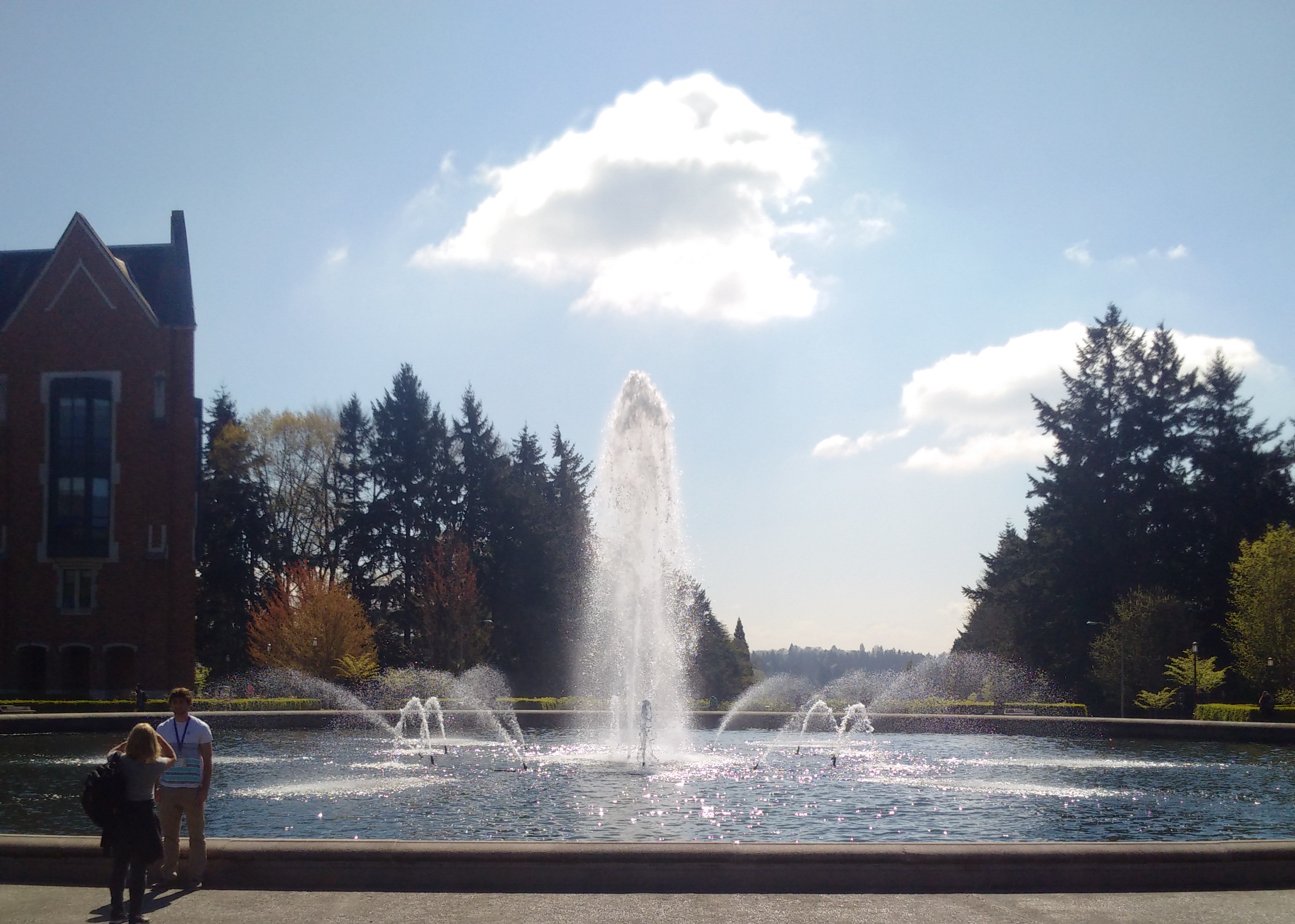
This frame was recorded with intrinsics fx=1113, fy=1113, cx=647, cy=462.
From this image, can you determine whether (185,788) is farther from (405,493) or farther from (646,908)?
(405,493)

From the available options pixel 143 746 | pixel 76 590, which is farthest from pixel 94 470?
pixel 143 746

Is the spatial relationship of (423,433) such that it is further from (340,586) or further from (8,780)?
(8,780)

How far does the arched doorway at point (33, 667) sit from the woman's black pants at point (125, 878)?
154 feet

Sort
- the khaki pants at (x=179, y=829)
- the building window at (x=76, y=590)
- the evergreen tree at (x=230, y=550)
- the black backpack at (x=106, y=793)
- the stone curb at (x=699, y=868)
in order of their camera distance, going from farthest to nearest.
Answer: the evergreen tree at (x=230, y=550)
the building window at (x=76, y=590)
the khaki pants at (x=179, y=829)
the stone curb at (x=699, y=868)
the black backpack at (x=106, y=793)

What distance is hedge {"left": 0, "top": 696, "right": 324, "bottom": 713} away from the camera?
38844 mm

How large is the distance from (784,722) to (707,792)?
64.9 ft

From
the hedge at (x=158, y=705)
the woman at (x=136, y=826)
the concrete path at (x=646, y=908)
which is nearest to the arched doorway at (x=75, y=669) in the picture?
the hedge at (x=158, y=705)

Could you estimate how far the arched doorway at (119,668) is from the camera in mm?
48906

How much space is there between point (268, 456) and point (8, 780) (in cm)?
4968

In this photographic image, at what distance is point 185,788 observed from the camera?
9.44 metres

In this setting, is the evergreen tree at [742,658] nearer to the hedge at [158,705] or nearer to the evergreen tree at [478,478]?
the evergreen tree at [478,478]

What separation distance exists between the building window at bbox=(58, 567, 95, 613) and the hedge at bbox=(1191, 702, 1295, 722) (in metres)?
45.1

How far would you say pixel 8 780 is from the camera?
68.1 feet

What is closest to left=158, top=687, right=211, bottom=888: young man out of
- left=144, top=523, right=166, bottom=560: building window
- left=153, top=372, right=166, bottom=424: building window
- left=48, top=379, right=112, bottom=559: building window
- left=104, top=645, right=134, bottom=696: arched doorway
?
left=144, top=523, right=166, bottom=560: building window
